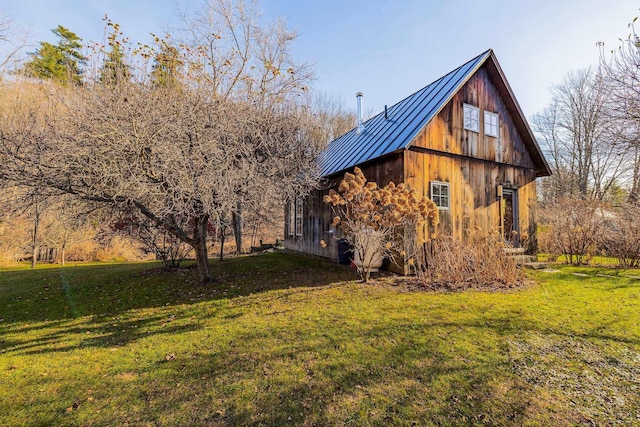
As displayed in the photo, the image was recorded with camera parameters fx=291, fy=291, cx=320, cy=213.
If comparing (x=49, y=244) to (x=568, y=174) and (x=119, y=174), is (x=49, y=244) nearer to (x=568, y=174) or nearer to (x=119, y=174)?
(x=119, y=174)

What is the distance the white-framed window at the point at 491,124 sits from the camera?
9871 millimetres

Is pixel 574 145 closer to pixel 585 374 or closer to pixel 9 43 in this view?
pixel 585 374

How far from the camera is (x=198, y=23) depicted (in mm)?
13703

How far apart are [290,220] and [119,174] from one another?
10139 millimetres

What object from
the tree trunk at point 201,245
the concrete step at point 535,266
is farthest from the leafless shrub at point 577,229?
the tree trunk at point 201,245

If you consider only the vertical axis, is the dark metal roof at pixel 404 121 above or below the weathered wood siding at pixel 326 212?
above

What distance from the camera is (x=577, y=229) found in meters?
10.5

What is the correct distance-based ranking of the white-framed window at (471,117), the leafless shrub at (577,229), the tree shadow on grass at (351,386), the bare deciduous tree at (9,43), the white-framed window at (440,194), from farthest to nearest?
the bare deciduous tree at (9,43) < the leafless shrub at (577,229) < the white-framed window at (471,117) < the white-framed window at (440,194) < the tree shadow on grass at (351,386)

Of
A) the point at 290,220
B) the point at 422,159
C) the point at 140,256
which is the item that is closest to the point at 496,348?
the point at 422,159

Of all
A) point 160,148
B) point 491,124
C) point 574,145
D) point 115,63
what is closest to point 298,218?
point 491,124

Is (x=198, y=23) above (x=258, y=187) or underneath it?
above

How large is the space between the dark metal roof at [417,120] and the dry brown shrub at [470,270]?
10.1ft

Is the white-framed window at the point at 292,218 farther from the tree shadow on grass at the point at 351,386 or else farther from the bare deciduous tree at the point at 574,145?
the bare deciduous tree at the point at 574,145

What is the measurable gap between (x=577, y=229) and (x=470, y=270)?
6.44 metres
